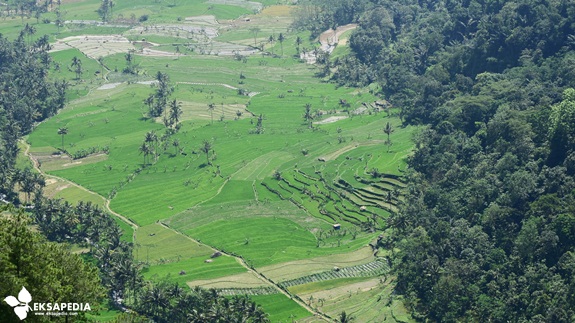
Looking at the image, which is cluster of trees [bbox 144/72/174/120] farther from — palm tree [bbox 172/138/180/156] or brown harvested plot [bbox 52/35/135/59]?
brown harvested plot [bbox 52/35/135/59]

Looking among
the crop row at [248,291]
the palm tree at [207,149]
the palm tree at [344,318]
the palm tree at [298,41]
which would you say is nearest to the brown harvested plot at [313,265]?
the crop row at [248,291]

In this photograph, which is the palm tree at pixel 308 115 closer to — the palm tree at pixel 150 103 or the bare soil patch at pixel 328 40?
the palm tree at pixel 150 103

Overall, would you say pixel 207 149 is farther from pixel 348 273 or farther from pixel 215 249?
pixel 348 273

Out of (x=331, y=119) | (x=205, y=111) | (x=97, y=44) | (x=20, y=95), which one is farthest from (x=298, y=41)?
(x=20, y=95)

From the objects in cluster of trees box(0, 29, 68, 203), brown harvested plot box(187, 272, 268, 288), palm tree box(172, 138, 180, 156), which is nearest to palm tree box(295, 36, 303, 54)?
cluster of trees box(0, 29, 68, 203)

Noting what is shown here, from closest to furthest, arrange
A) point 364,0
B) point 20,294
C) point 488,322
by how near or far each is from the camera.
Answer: point 20,294, point 488,322, point 364,0

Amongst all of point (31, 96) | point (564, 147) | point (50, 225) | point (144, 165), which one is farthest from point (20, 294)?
point (31, 96)

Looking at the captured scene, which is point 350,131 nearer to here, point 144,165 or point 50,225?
point 144,165
